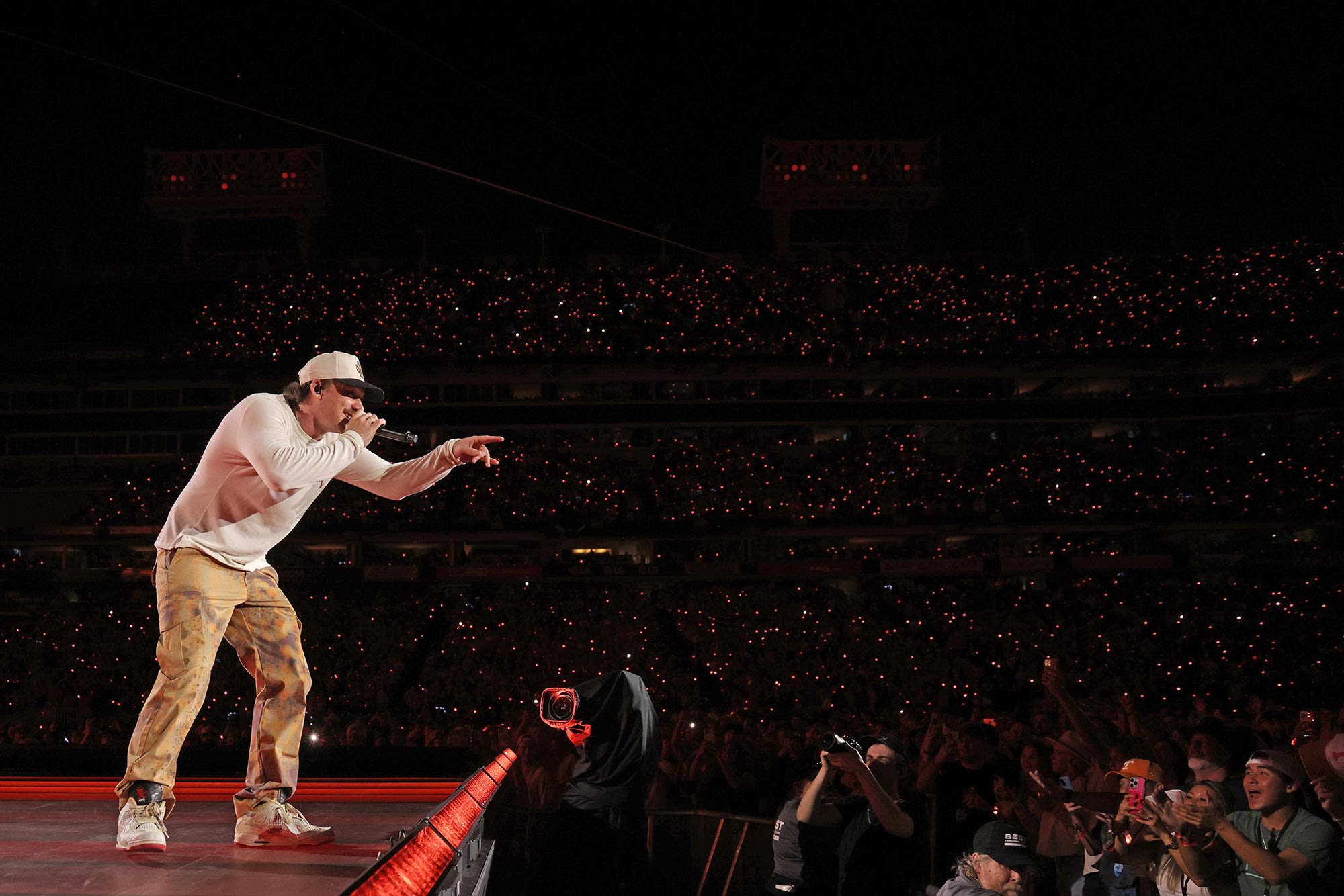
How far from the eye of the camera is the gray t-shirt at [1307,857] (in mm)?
4414

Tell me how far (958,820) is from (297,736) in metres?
3.75

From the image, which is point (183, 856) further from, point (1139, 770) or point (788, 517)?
point (788, 517)

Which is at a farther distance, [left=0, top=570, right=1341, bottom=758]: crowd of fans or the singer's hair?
[left=0, top=570, right=1341, bottom=758]: crowd of fans

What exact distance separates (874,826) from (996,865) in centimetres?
76

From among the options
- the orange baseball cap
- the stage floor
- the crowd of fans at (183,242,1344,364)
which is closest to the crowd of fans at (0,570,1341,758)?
the crowd of fans at (183,242,1344,364)

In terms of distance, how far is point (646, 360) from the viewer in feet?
86.9

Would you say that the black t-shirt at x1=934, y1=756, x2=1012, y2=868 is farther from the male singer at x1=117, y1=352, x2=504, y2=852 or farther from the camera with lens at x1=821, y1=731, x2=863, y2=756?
the male singer at x1=117, y1=352, x2=504, y2=852

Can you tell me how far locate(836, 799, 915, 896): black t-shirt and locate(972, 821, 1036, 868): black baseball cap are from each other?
0.43m

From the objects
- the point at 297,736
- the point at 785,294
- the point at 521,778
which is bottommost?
the point at 521,778

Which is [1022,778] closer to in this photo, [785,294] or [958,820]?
[958,820]

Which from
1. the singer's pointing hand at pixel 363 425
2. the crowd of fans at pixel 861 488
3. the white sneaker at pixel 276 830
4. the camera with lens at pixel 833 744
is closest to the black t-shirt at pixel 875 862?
the camera with lens at pixel 833 744

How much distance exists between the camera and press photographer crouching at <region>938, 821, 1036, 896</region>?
4.82 metres

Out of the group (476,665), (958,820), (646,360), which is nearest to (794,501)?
(646,360)

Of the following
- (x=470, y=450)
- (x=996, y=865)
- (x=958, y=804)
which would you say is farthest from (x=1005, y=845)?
(x=470, y=450)
